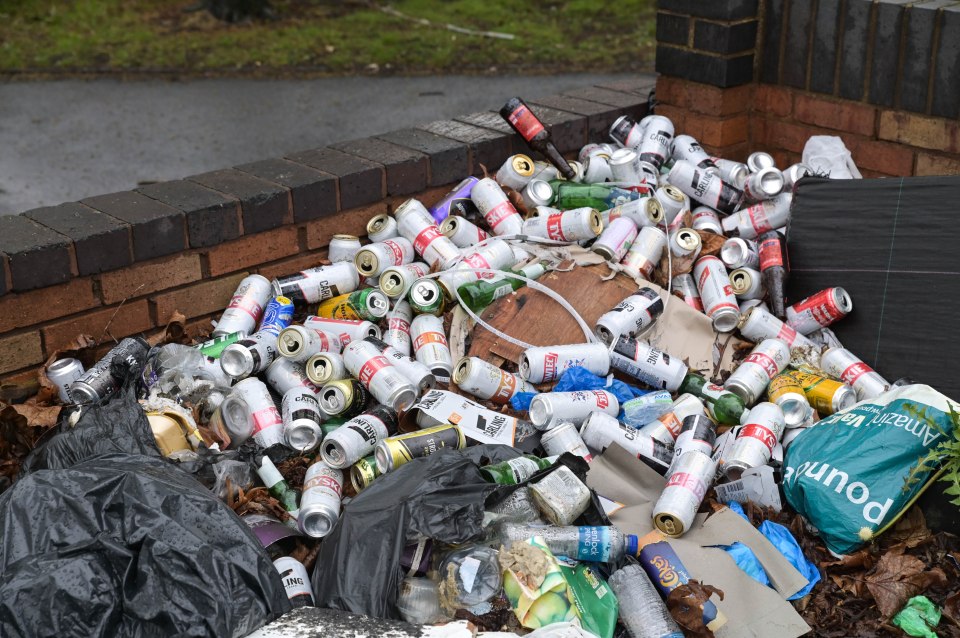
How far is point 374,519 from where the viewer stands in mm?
2488

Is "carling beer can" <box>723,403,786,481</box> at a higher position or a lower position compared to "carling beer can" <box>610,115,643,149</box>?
lower

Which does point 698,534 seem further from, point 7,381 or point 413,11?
point 413,11

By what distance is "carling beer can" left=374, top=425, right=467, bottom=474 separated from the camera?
274 cm

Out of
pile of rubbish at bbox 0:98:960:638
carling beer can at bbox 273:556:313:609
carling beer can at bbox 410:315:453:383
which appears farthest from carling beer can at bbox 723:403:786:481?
carling beer can at bbox 273:556:313:609

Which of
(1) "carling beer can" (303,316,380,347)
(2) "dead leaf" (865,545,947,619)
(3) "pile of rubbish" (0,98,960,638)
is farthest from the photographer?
(1) "carling beer can" (303,316,380,347)

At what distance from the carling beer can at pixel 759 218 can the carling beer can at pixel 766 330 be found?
0.50 meters

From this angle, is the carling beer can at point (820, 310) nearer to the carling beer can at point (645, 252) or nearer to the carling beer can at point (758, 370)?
the carling beer can at point (758, 370)

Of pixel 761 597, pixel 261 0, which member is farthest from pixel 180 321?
pixel 261 0

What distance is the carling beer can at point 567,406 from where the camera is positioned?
2992 mm

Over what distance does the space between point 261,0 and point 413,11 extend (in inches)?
55.4

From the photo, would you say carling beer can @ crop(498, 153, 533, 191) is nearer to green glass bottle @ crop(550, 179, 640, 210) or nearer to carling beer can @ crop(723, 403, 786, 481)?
green glass bottle @ crop(550, 179, 640, 210)

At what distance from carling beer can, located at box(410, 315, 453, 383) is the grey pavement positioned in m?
2.96

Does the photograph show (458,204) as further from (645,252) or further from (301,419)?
(301,419)

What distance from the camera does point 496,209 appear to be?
12.2 ft
